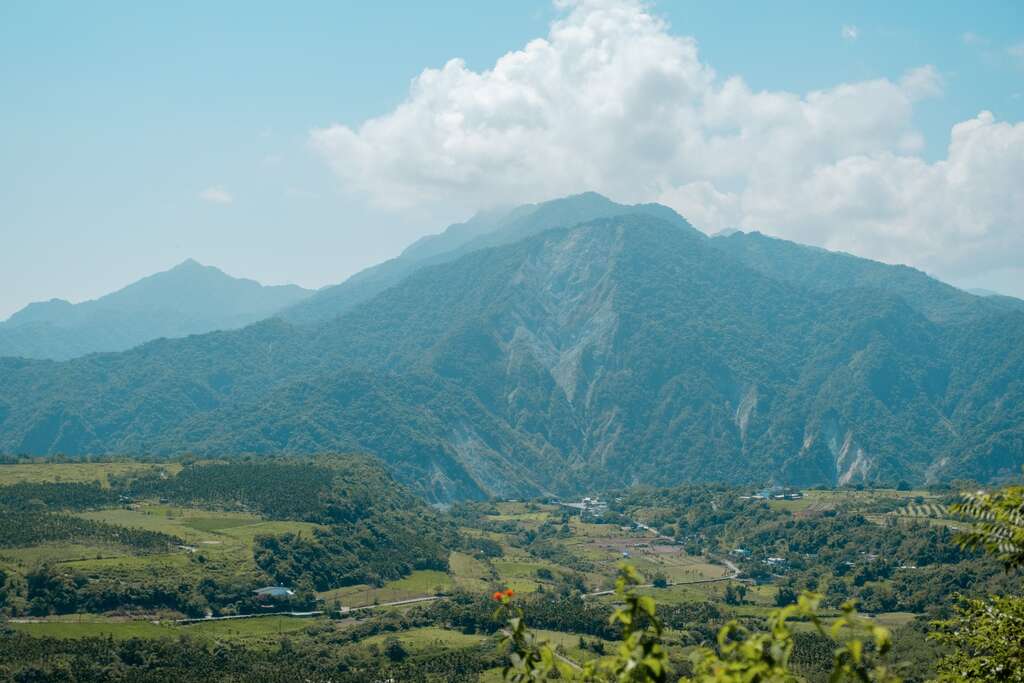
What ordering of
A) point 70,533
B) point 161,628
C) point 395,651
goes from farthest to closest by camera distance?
point 70,533
point 161,628
point 395,651

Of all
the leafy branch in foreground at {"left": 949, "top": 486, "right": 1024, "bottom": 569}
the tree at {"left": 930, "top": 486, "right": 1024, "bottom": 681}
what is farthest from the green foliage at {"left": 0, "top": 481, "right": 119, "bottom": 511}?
the leafy branch in foreground at {"left": 949, "top": 486, "right": 1024, "bottom": 569}

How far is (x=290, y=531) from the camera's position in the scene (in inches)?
4850

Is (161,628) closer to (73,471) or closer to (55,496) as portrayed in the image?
(55,496)

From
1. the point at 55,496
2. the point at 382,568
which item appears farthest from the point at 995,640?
the point at 55,496

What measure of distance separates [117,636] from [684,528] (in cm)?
11746

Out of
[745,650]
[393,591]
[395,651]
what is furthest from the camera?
[393,591]

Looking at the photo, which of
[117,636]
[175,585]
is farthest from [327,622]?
[117,636]

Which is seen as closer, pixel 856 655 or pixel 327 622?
pixel 856 655

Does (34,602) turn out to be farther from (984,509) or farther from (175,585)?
(984,509)

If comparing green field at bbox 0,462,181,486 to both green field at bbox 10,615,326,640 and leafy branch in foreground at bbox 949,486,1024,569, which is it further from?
leafy branch in foreground at bbox 949,486,1024,569

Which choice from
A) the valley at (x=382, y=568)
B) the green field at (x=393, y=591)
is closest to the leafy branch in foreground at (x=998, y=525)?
the valley at (x=382, y=568)

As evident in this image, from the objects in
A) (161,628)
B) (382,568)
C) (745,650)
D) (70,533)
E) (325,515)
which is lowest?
(382,568)

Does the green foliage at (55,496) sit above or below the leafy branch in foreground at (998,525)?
below

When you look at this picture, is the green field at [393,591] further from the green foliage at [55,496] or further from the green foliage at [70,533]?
the green foliage at [55,496]
